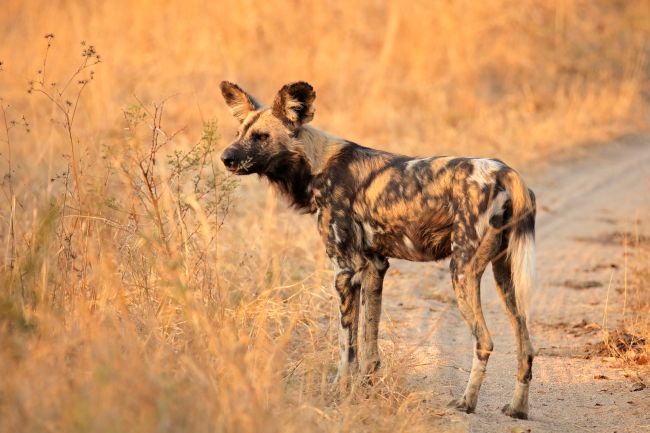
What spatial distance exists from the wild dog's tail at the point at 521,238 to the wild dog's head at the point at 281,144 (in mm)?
964

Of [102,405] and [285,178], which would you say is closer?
[102,405]

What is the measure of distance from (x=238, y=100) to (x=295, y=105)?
0.36 meters

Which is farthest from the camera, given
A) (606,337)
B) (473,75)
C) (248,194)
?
(473,75)

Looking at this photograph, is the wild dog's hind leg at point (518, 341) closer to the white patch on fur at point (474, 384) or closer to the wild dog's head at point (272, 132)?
the white patch on fur at point (474, 384)

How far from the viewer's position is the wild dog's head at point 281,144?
4.09 metres

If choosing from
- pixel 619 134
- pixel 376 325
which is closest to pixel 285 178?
pixel 376 325

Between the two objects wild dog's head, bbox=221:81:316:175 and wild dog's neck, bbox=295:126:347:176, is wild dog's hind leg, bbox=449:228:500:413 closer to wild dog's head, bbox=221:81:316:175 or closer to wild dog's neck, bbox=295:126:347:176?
wild dog's neck, bbox=295:126:347:176

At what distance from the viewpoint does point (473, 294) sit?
11.9 feet

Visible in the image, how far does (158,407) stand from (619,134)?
892cm

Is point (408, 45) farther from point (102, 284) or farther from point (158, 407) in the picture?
point (158, 407)

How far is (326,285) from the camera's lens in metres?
4.98

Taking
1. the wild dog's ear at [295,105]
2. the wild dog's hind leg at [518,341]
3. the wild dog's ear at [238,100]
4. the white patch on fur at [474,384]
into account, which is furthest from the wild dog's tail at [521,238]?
the wild dog's ear at [238,100]

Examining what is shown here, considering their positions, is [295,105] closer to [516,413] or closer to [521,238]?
[521,238]

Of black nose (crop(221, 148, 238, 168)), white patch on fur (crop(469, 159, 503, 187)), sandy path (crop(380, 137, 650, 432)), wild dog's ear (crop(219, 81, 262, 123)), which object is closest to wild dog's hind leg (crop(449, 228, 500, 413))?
sandy path (crop(380, 137, 650, 432))
